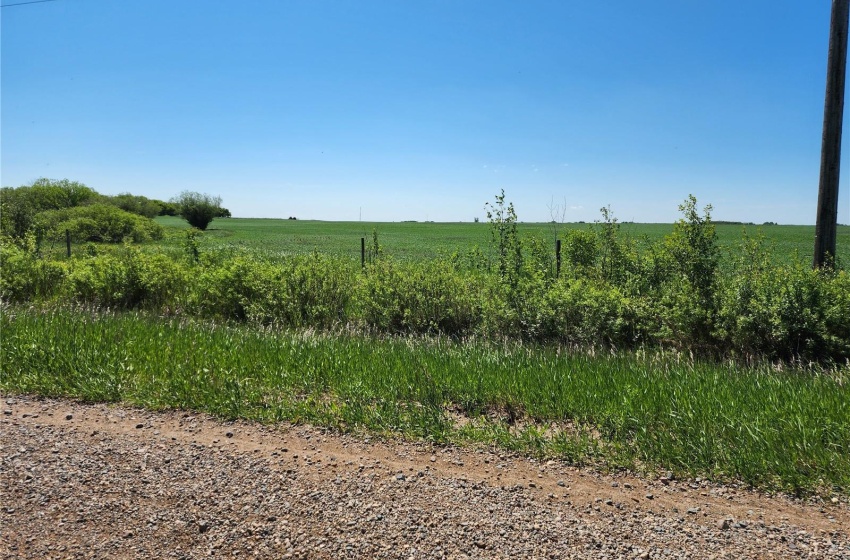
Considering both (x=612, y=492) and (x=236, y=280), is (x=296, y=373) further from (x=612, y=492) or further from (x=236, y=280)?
(x=236, y=280)

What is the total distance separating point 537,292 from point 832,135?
15.2ft

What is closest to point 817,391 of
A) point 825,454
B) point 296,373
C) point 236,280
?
point 825,454

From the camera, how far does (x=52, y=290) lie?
36.5 ft

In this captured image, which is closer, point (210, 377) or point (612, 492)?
point (612, 492)

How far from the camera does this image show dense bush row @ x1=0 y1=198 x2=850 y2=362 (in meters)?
6.25

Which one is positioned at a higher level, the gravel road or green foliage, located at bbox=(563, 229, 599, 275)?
green foliage, located at bbox=(563, 229, 599, 275)

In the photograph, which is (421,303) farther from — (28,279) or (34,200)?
(34,200)

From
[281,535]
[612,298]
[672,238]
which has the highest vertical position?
[672,238]

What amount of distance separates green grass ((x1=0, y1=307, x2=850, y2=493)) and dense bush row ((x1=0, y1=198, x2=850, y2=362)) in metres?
0.74

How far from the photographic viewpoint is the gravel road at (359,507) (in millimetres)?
2658

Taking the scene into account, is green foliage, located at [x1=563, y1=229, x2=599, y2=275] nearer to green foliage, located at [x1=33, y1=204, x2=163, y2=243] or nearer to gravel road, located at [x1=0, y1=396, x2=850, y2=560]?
gravel road, located at [x1=0, y1=396, x2=850, y2=560]

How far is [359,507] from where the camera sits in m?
3.00

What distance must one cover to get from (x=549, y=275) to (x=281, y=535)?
262 inches

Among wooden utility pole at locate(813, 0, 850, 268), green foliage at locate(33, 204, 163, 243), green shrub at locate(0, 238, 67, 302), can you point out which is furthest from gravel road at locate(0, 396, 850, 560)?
green foliage at locate(33, 204, 163, 243)
